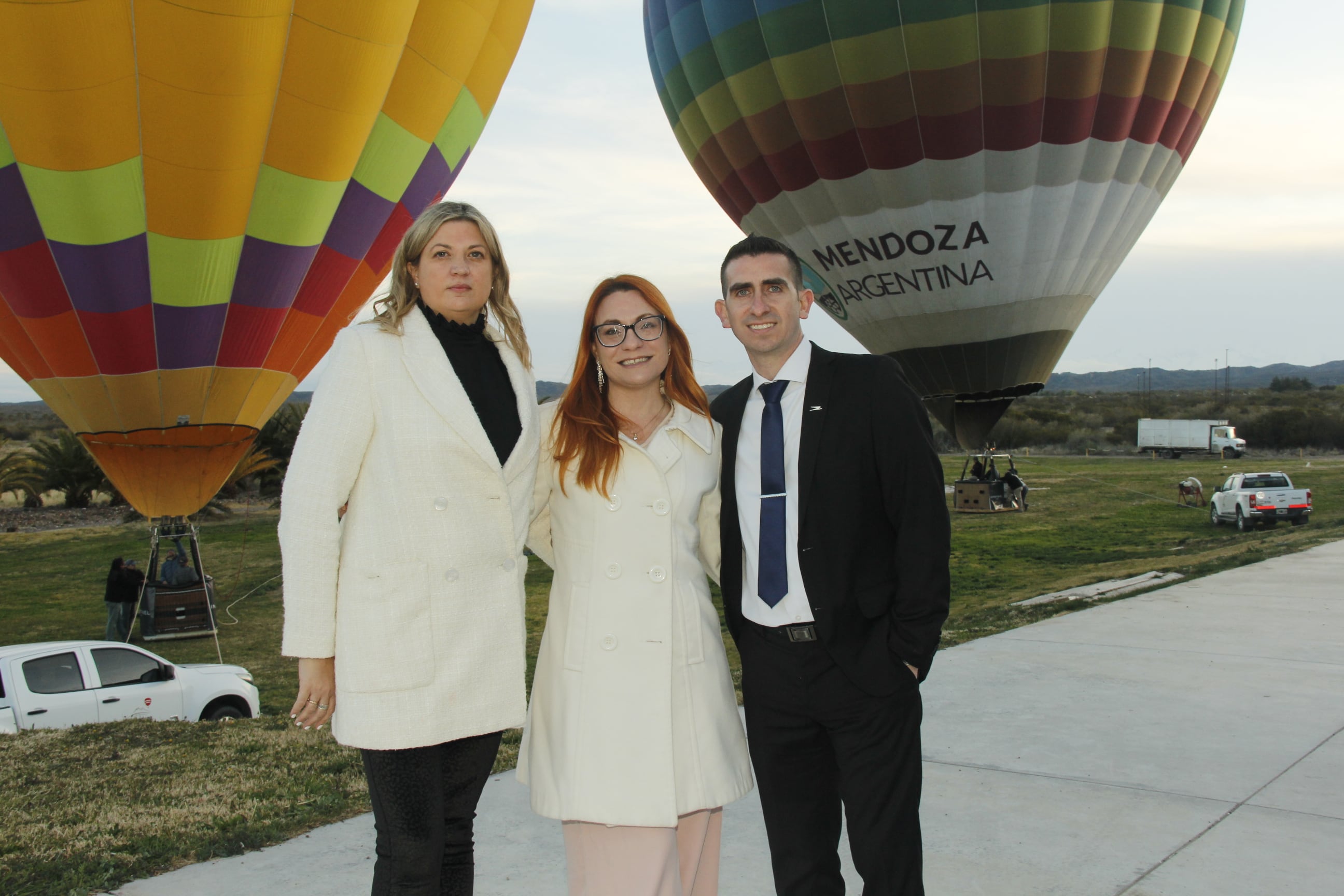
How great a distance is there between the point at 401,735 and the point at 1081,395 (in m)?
109

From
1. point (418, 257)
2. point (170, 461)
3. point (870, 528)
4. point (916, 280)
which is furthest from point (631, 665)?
point (916, 280)

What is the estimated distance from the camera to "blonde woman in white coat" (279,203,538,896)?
212cm

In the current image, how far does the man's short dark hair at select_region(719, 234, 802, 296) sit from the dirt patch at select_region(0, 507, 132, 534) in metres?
28.3

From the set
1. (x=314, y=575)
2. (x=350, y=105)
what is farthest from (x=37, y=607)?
(x=314, y=575)

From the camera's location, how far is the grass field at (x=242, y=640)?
3297mm

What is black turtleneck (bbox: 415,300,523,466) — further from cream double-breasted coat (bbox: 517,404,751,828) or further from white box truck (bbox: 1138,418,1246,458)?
white box truck (bbox: 1138,418,1246,458)

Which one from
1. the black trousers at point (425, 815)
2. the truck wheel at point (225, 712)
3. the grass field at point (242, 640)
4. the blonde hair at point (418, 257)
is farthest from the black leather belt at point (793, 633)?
the truck wheel at point (225, 712)

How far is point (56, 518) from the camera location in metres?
28.1

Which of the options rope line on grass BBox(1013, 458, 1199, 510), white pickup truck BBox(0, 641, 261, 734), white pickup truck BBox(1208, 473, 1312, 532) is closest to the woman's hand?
white pickup truck BBox(0, 641, 261, 734)

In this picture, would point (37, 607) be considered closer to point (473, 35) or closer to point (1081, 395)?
point (473, 35)

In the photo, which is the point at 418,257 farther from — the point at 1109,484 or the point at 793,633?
the point at 1109,484

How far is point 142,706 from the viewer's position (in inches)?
347

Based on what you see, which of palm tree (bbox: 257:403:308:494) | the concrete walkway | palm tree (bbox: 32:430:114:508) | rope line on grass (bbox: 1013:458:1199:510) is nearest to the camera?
the concrete walkway

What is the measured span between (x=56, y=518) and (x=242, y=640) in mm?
17429
